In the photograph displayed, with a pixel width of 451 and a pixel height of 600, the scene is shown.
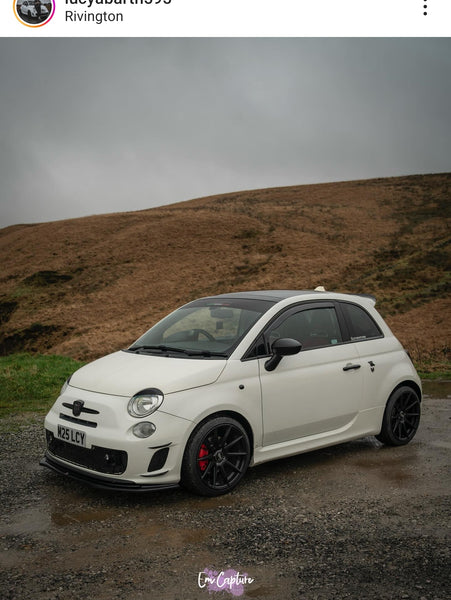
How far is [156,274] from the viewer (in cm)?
3797

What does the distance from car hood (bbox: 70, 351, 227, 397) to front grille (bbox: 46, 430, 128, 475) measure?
0.49 metres

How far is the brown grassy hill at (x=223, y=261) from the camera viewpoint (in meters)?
29.8

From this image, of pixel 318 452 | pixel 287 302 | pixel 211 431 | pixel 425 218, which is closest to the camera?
pixel 211 431

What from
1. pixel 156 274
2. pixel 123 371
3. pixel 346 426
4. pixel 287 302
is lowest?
pixel 346 426

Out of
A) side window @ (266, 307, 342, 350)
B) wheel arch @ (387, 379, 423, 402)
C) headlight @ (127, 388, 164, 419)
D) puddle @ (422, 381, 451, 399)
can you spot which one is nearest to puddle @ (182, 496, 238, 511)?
headlight @ (127, 388, 164, 419)

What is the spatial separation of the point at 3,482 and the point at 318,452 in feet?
10.8

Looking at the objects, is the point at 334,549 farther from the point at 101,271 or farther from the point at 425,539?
the point at 101,271

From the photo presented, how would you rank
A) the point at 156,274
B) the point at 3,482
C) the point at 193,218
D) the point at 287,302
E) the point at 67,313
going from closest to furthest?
the point at 3,482 → the point at 287,302 → the point at 67,313 → the point at 156,274 → the point at 193,218

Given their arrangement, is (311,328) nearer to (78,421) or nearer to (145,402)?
(145,402)

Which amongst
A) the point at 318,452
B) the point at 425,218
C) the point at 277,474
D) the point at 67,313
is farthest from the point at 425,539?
the point at 425,218

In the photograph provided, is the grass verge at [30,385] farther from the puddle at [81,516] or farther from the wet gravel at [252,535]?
the puddle at [81,516]

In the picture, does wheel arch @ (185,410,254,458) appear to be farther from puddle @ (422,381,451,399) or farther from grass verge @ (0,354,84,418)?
puddle @ (422,381,451,399)

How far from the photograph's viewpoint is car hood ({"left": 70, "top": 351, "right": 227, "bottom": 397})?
16.3ft

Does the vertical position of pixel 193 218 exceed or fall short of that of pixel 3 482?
it exceeds it
